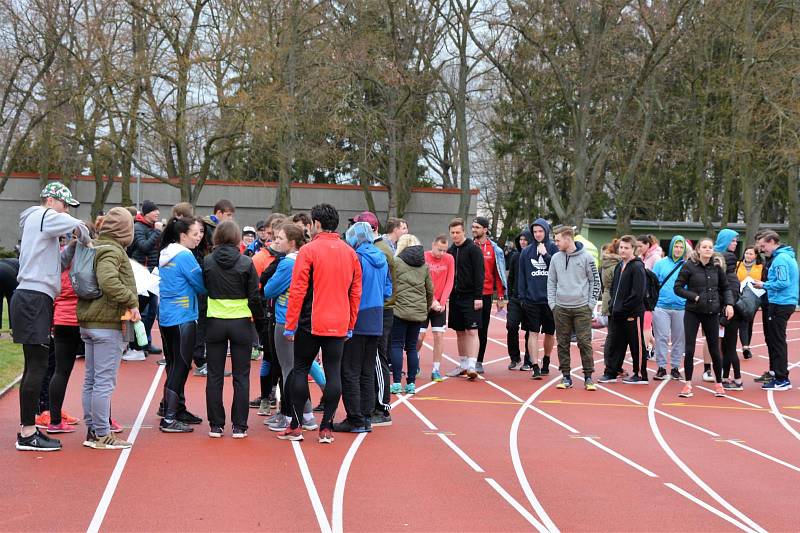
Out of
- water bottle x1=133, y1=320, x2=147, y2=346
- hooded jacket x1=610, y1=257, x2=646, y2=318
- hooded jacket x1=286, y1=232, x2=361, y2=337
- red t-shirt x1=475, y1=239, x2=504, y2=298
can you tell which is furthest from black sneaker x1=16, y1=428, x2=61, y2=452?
hooded jacket x1=610, y1=257, x2=646, y2=318

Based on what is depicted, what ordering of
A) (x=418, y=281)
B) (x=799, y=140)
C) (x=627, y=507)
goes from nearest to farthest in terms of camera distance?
(x=627, y=507), (x=418, y=281), (x=799, y=140)

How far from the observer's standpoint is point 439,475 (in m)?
7.18

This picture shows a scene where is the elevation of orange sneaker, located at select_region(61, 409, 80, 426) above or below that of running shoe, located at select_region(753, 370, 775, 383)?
above

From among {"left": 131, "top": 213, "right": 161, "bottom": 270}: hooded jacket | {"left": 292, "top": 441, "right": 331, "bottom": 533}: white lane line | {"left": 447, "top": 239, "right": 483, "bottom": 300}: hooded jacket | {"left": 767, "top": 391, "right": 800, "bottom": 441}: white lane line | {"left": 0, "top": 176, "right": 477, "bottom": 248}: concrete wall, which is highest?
{"left": 0, "top": 176, "right": 477, "bottom": 248}: concrete wall

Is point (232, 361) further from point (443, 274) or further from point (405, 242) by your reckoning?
point (443, 274)

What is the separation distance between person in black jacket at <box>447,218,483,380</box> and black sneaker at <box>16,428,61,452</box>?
5.84 meters

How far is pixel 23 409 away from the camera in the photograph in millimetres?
7289

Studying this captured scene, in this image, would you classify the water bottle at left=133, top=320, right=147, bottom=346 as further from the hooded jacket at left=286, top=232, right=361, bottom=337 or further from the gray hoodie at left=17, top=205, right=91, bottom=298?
the hooded jacket at left=286, top=232, right=361, bottom=337

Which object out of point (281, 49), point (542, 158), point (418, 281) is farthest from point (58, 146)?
point (418, 281)

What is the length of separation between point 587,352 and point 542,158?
20068 mm

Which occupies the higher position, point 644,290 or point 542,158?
point 542,158

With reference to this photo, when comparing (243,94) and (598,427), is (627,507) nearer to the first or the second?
(598,427)

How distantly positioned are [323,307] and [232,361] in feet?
Answer: 2.95

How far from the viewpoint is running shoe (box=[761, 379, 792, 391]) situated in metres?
12.7
